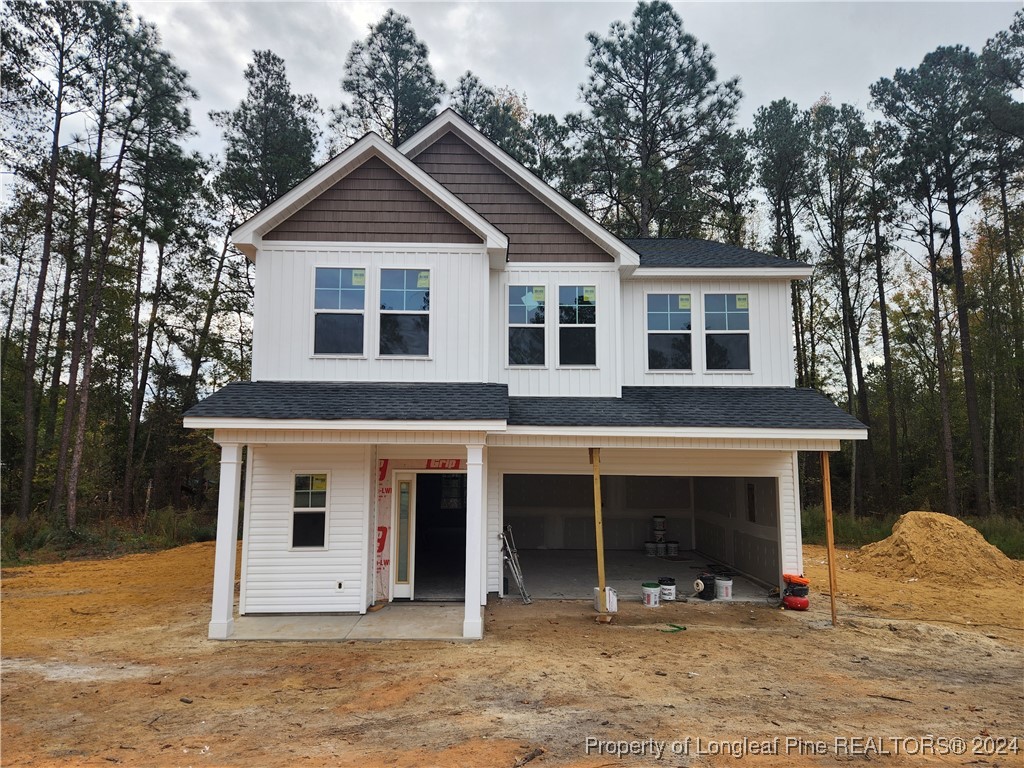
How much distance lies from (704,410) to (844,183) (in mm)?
17554

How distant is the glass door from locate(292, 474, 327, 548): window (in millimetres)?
1259

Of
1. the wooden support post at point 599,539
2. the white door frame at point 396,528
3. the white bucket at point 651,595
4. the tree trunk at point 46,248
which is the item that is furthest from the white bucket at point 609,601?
the tree trunk at point 46,248

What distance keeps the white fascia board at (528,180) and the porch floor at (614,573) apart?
635 cm

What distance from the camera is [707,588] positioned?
10.4 meters

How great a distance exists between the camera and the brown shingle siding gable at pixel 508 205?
10719 millimetres

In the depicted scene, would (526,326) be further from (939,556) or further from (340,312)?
(939,556)

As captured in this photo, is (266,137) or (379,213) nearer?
(379,213)

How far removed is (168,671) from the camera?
672cm

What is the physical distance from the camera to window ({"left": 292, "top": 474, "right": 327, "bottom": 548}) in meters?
9.06

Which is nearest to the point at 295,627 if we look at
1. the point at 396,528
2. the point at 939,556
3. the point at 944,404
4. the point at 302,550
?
the point at 302,550

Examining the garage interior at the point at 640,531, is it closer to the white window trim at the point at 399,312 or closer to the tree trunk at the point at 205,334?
the white window trim at the point at 399,312

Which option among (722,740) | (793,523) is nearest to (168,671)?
(722,740)

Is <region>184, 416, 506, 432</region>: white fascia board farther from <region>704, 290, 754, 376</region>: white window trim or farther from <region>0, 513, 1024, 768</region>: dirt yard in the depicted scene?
<region>704, 290, 754, 376</region>: white window trim

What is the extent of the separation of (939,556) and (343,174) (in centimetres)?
1521
